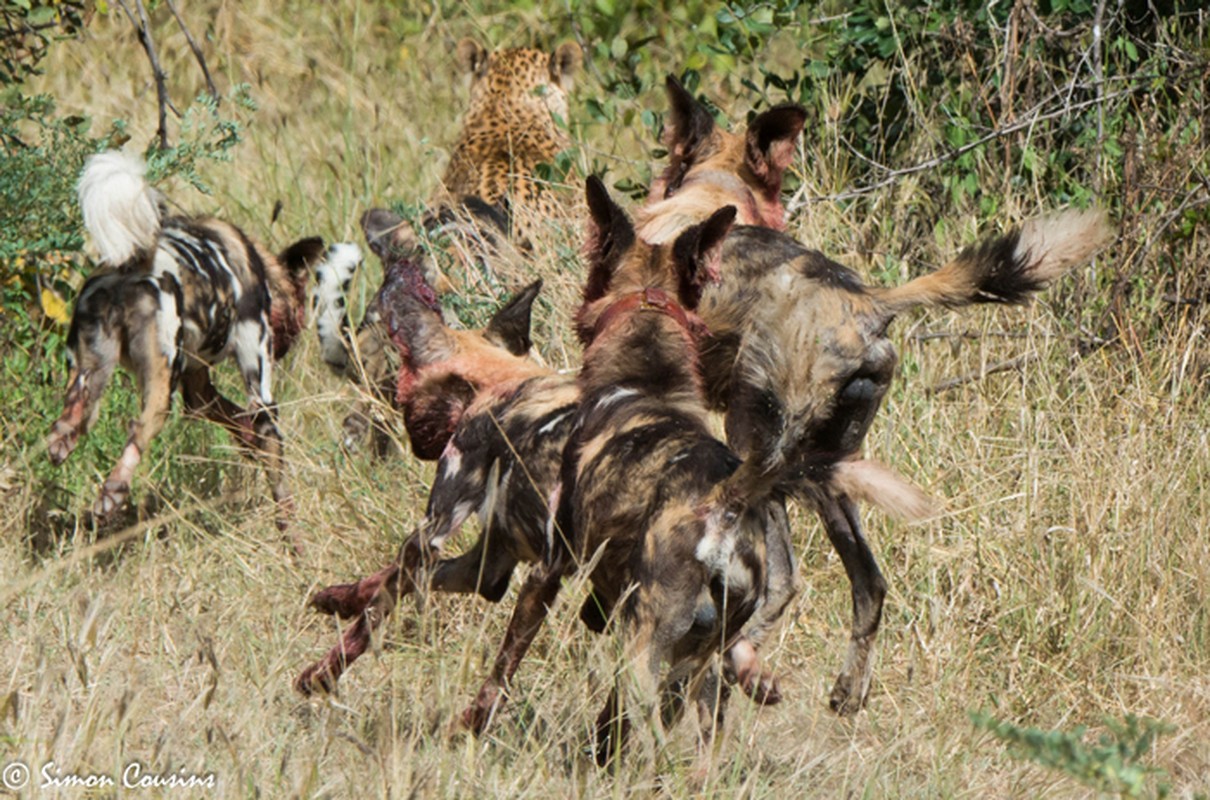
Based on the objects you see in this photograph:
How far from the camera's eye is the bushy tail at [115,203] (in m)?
5.23

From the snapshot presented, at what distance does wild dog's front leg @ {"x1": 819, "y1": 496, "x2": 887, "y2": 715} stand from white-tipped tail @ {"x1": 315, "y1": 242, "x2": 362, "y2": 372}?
265cm

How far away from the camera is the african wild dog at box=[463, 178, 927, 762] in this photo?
3.33m

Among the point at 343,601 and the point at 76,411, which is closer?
the point at 343,601

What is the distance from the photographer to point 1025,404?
5215mm

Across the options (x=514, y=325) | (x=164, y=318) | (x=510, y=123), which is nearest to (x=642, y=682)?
(x=514, y=325)

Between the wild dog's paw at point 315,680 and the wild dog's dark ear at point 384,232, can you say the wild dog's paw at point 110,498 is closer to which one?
the wild dog's dark ear at point 384,232

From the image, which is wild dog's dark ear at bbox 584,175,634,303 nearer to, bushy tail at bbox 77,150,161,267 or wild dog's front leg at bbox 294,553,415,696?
wild dog's front leg at bbox 294,553,415,696

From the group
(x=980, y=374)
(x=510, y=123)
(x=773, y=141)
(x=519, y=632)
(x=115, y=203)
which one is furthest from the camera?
(x=510, y=123)

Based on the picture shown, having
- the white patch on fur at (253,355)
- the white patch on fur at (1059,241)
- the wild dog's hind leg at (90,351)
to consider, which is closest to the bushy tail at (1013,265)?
the white patch on fur at (1059,241)

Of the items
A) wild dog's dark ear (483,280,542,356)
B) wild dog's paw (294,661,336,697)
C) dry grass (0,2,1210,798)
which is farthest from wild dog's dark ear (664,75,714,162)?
wild dog's paw (294,661,336,697)

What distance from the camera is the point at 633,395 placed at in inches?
149

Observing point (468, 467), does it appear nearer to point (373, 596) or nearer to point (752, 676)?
point (373, 596)

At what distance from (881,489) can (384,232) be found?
104 inches

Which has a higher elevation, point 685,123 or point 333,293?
point 685,123
